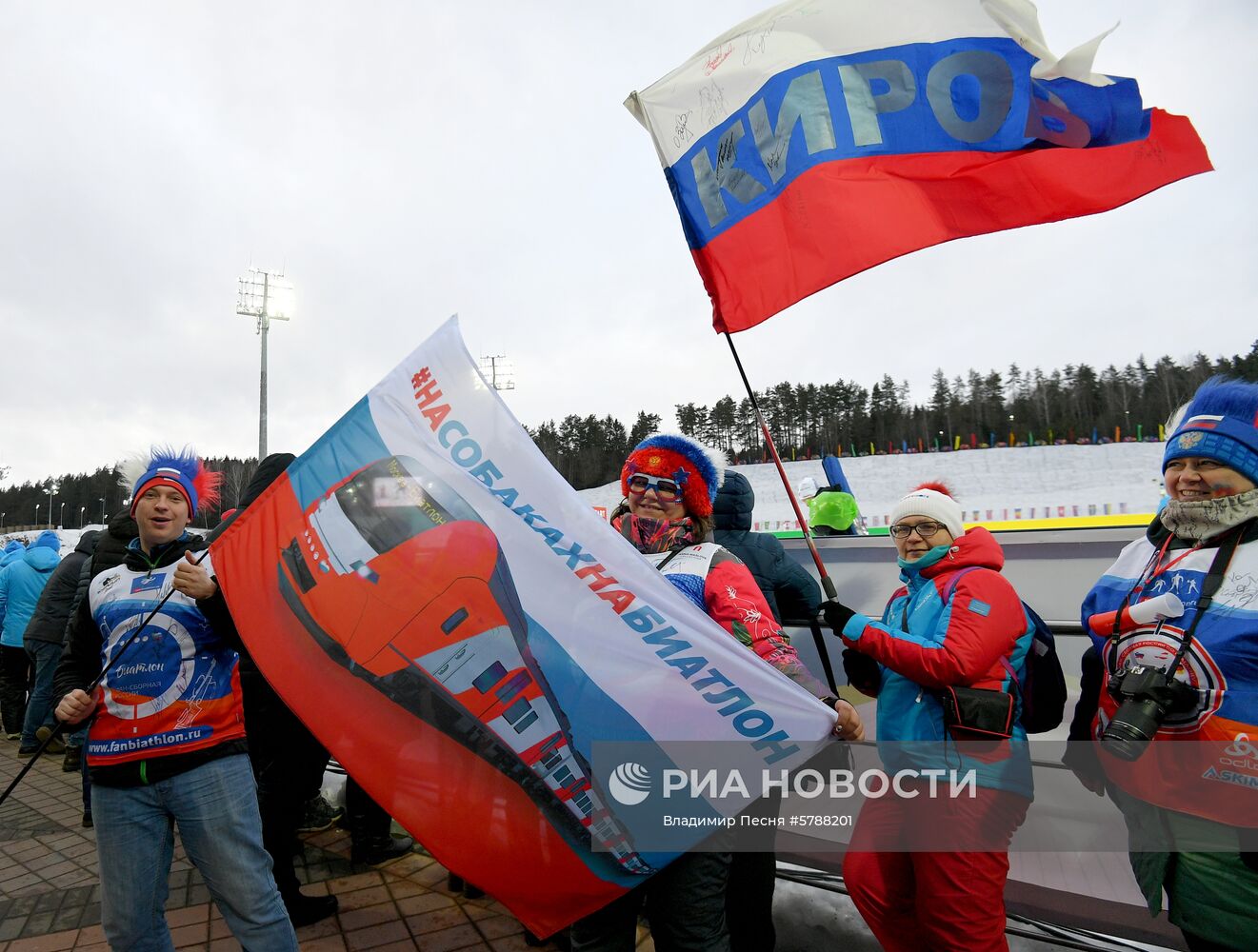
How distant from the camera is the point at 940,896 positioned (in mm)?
2096

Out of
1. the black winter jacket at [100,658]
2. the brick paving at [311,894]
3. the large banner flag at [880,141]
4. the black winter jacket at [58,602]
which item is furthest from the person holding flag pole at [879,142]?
the black winter jacket at [58,602]

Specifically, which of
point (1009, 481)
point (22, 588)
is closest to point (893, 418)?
point (1009, 481)

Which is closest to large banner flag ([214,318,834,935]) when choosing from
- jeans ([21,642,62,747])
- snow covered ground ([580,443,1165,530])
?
jeans ([21,642,62,747])

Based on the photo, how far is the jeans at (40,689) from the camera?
633 cm

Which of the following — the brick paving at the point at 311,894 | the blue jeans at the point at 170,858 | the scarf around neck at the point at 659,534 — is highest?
the scarf around neck at the point at 659,534

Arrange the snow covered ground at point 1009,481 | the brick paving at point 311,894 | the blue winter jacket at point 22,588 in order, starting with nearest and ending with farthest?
the brick paving at point 311,894
the blue winter jacket at point 22,588
the snow covered ground at point 1009,481

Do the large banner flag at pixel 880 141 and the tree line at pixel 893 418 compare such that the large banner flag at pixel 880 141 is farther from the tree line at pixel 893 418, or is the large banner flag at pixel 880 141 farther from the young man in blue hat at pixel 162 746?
the tree line at pixel 893 418

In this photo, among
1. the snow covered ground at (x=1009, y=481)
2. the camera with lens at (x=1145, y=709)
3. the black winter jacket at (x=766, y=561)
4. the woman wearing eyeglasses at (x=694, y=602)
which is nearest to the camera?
the camera with lens at (x=1145, y=709)

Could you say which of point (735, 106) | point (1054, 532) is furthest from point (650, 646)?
point (1054, 532)

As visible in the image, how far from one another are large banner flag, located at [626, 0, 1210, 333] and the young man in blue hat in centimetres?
219

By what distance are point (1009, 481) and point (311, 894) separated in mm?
23324

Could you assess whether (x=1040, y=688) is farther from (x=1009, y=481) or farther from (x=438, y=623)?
(x=1009, y=481)

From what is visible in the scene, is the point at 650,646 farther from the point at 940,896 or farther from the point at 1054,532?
the point at 1054,532

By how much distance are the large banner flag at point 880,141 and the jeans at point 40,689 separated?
22.7 feet
